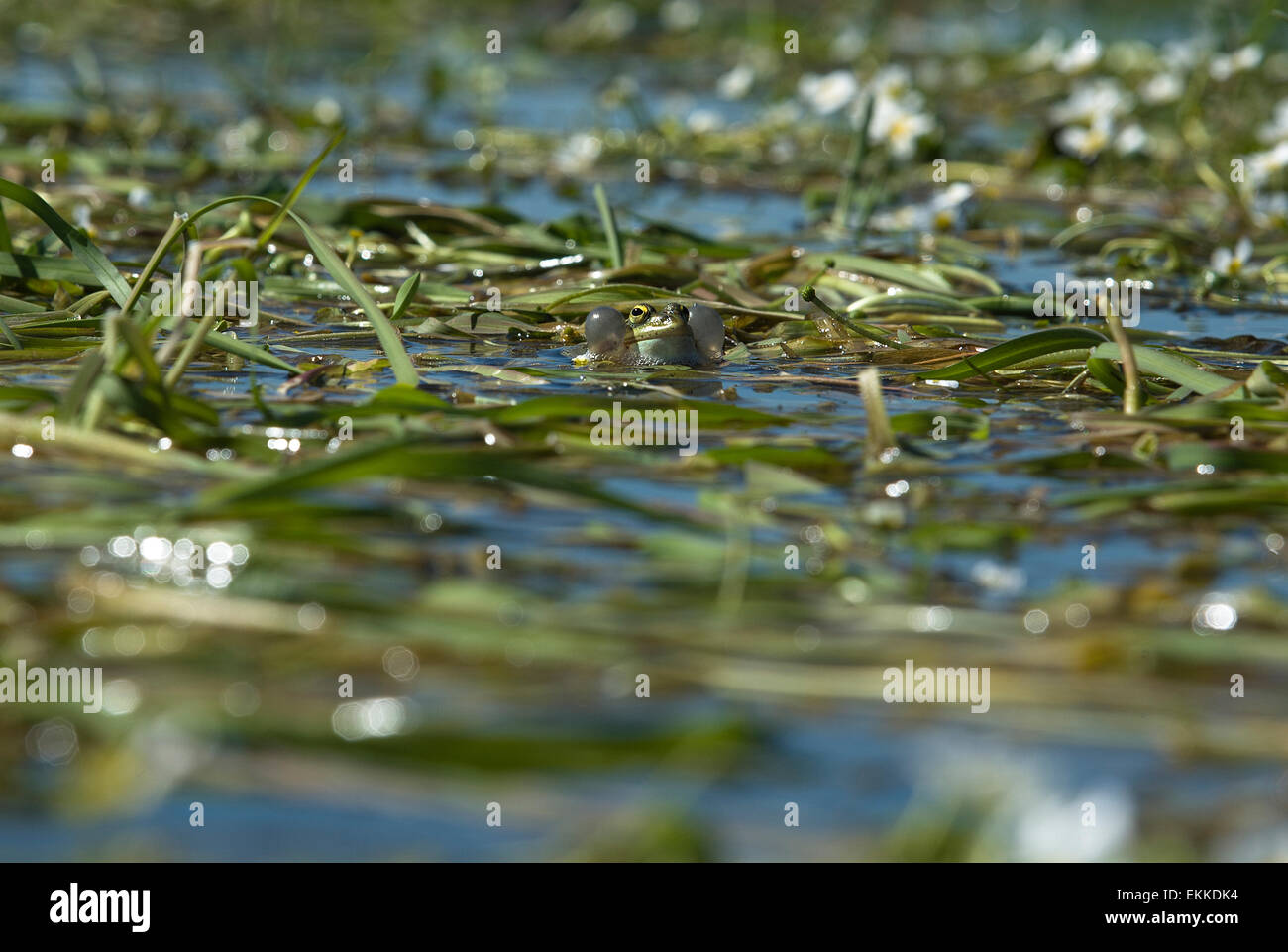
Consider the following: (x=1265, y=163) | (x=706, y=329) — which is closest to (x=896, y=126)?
(x=1265, y=163)

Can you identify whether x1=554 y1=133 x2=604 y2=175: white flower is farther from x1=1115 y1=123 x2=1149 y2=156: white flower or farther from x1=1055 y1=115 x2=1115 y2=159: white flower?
x1=1115 y1=123 x2=1149 y2=156: white flower

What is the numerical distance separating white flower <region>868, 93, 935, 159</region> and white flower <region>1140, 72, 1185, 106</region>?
4.57 feet

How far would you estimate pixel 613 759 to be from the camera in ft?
5.29

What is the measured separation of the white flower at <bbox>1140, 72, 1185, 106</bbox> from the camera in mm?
6988

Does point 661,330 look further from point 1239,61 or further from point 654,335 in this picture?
point 1239,61

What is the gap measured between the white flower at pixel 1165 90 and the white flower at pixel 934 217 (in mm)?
1640

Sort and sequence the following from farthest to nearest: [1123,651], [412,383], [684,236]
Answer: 1. [684,236]
2. [412,383]
3. [1123,651]

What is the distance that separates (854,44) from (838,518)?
27.3 ft

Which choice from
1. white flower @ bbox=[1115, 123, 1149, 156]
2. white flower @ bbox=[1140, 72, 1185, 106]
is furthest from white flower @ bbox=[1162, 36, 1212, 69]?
white flower @ bbox=[1115, 123, 1149, 156]
